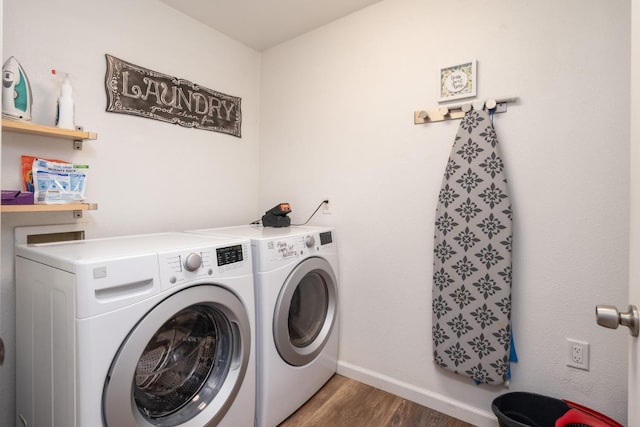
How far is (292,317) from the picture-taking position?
1786 mm

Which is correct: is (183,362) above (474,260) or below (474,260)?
below

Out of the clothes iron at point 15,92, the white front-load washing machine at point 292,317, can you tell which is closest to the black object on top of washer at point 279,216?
the white front-load washing machine at point 292,317

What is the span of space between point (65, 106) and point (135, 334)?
1.06 metres

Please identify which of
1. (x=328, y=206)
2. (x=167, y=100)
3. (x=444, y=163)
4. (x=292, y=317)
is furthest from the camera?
(x=328, y=206)

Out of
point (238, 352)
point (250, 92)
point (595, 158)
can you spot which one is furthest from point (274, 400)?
point (250, 92)

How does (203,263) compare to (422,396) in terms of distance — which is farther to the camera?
(422,396)

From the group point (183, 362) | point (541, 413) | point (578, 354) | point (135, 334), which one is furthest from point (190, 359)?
point (578, 354)

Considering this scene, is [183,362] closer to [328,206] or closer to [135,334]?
[135,334]

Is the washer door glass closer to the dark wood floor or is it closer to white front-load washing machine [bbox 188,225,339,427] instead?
white front-load washing machine [bbox 188,225,339,427]

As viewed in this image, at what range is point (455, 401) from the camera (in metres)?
1.66

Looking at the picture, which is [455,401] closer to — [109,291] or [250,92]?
[109,291]

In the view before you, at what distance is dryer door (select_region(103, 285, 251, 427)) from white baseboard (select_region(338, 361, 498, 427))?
879mm

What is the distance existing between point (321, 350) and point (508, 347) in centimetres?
94

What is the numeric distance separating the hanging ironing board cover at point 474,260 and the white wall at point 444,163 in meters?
0.08
